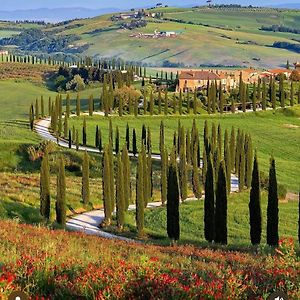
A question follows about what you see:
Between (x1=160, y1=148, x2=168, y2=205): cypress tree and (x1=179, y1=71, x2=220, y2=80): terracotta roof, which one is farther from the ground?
(x1=179, y1=71, x2=220, y2=80): terracotta roof

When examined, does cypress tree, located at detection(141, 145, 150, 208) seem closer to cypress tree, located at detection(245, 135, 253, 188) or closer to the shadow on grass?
the shadow on grass

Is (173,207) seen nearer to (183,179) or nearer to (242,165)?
(183,179)

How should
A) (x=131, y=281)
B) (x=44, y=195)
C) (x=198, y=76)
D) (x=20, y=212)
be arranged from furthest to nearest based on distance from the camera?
1. (x=198, y=76)
2. (x=44, y=195)
3. (x=20, y=212)
4. (x=131, y=281)

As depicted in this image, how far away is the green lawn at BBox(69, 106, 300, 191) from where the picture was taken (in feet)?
262

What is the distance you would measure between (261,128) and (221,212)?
62.3 metres

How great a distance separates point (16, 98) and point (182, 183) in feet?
304

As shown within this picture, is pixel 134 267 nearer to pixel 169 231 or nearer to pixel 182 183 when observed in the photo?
pixel 169 231

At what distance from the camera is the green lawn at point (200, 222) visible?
135ft

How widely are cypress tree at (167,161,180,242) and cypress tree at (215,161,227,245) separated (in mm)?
3188

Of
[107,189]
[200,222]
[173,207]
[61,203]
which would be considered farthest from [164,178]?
[61,203]

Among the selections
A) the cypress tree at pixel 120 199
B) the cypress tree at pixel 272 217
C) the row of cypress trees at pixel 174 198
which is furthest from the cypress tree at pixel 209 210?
the cypress tree at pixel 120 199

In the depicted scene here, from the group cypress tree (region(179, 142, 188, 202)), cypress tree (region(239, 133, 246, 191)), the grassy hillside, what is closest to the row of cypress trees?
cypress tree (region(179, 142, 188, 202))

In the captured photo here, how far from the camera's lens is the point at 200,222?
44938 millimetres

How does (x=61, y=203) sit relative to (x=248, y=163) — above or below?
above
